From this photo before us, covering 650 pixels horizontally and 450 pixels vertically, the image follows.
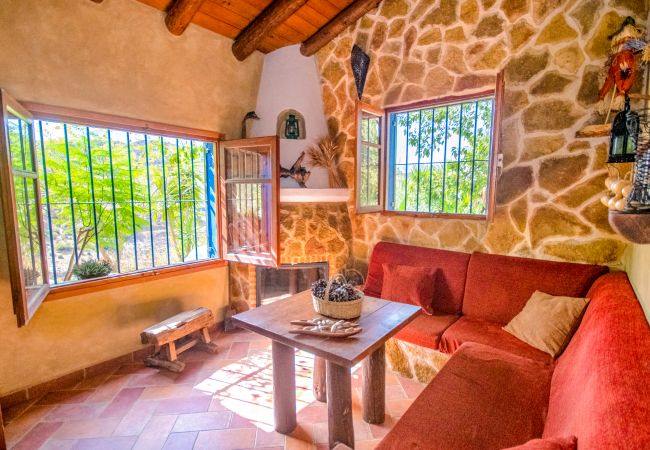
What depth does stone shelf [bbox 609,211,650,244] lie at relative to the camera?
0.87 meters

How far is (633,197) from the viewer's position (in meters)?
0.95

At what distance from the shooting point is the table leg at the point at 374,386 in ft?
6.79

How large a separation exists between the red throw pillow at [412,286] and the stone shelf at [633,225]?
6.02 feet

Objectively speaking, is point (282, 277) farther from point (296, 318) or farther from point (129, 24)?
point (129, 24)

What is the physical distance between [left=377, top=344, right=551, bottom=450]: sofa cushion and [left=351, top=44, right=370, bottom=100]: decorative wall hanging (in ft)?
8.74

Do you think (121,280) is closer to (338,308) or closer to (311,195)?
(311,195)

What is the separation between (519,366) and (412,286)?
3.27ft

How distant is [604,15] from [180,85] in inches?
131

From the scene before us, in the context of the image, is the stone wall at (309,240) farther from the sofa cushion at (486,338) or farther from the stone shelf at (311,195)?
the sofa cushion at (486,338)

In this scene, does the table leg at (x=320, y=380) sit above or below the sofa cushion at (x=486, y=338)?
below

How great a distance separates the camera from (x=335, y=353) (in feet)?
5.12

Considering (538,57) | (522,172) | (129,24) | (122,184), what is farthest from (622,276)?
(122,184)

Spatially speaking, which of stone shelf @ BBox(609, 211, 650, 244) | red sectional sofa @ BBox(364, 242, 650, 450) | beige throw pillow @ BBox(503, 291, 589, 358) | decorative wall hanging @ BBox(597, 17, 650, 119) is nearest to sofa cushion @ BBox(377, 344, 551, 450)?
red sectional sofa @ BBox(364, 242, 650, 450)

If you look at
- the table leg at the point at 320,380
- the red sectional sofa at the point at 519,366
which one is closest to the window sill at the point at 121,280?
the table leg at the point at 320,380
